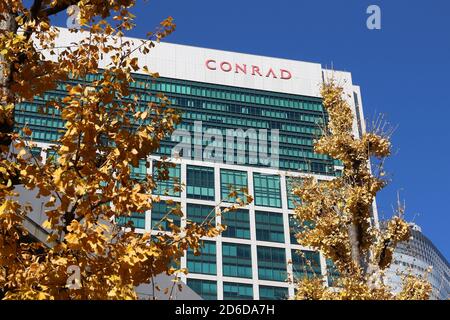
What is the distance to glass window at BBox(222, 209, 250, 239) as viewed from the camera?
69.1 meters

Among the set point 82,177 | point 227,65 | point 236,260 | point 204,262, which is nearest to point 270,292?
point 236,260

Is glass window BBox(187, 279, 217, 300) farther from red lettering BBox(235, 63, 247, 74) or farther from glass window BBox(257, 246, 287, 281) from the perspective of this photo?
red lettering BBox(235, 63, 247, 74)

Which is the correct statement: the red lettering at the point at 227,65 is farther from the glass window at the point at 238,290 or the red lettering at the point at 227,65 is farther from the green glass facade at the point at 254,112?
the glass window at the point at 238,290

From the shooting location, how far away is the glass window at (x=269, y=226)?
70750mm

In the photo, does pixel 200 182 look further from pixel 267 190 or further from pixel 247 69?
pixel 247 69

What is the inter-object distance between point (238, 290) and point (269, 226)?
11.2 m

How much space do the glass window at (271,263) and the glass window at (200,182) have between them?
33.3 ft

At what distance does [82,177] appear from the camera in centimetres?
573

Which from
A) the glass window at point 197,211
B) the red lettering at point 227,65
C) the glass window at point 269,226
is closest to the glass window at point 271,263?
the glass window at point 269,226

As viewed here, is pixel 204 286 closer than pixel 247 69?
Yes

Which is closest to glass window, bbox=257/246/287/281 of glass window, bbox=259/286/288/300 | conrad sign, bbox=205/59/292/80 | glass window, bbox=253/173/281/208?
glass window, bbox=259/286/288/300

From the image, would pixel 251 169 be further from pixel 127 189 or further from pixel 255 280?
pixel 127 189

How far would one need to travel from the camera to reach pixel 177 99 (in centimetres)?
8300
